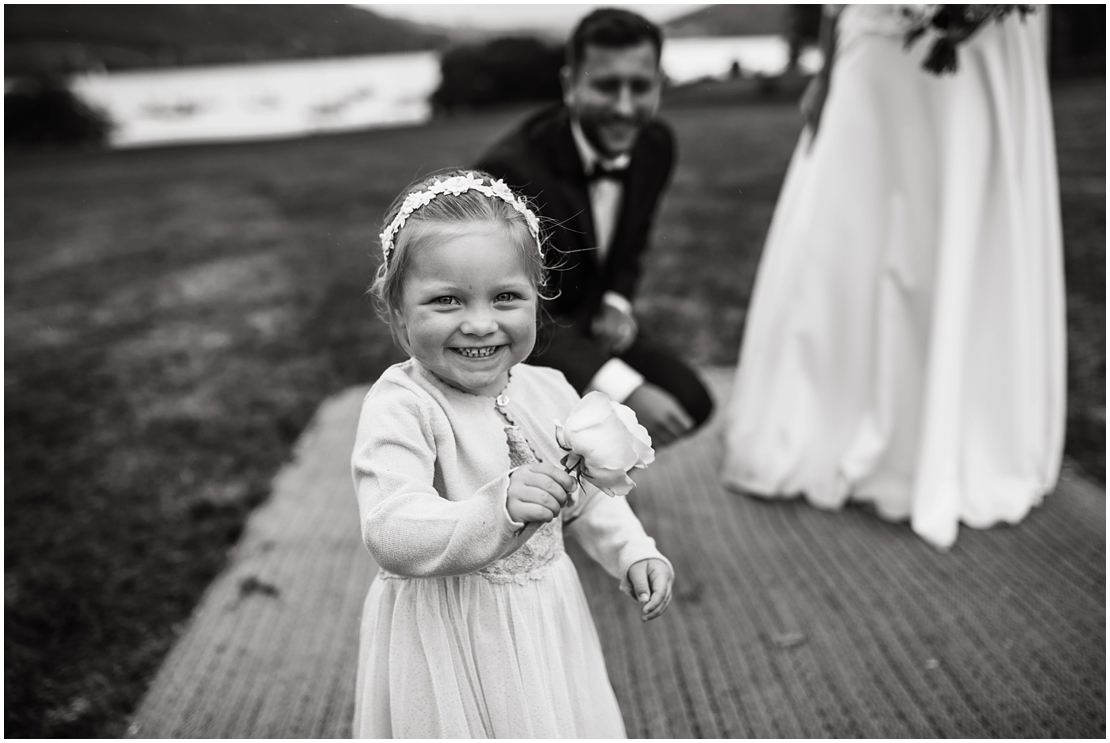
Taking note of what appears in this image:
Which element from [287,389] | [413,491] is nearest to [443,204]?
[413,491]

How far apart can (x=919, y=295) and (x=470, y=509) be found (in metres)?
2.48

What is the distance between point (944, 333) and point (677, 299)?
3144mm

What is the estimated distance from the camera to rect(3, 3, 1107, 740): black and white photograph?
4.51ft

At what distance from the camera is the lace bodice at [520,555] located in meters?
1.41

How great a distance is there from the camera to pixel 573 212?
2508mm

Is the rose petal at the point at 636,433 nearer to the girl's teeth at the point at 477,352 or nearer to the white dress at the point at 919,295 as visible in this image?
the girl's teeth at the point at 477,352

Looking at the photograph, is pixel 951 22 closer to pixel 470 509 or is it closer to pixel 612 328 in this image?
pixel 612 328

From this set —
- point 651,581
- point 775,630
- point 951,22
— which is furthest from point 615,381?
point 951,22

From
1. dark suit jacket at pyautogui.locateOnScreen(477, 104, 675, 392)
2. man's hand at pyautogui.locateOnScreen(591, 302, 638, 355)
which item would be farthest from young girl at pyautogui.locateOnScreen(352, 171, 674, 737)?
man's hand at pyautogui.locateOnScreen(591, 302, 638, 355)

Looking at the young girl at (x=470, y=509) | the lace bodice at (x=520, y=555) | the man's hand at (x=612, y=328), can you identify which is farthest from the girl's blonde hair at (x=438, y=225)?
the man's hand at (x=612, y=328)

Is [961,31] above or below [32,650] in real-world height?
above

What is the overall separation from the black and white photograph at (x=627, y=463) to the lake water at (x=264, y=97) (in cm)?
1094

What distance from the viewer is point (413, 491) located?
123cm

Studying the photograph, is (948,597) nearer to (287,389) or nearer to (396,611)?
(396,611)
